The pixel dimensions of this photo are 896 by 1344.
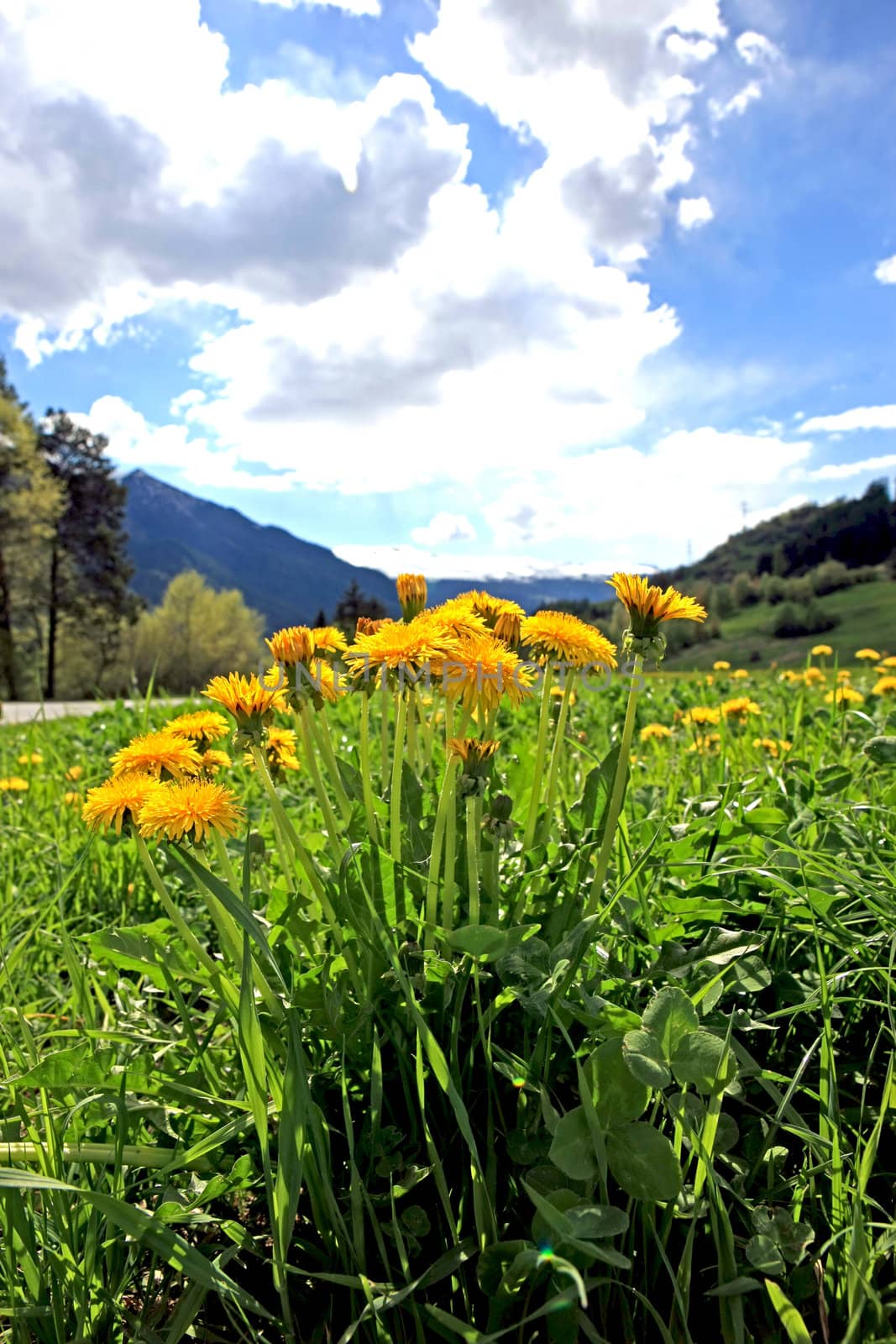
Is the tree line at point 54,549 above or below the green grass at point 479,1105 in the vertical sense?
above

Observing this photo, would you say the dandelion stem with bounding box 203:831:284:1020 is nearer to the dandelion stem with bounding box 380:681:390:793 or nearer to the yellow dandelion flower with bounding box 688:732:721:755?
the dandelion stem with bounding box 380:681:390:793

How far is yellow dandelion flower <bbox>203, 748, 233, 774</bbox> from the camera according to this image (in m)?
1.48

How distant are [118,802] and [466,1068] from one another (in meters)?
0.71

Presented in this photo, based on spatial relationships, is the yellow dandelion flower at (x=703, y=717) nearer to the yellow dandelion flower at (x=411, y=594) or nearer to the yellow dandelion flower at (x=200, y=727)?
the yellow dandelion flower at (x=411, y=594)

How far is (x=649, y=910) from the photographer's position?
1428mm

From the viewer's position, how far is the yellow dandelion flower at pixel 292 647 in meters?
1.29

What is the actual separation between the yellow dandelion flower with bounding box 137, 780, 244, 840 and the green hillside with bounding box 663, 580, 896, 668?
8669cm

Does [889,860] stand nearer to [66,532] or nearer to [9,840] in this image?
[9,840]

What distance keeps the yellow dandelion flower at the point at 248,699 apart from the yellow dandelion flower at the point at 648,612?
23.2 inches

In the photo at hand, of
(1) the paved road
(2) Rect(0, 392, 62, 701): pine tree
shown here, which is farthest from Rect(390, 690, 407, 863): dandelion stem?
(2) Rect(0, 392, 62, 701): pine tree

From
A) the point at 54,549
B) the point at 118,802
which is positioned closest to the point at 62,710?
the point at 118,802

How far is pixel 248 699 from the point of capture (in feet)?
4.04

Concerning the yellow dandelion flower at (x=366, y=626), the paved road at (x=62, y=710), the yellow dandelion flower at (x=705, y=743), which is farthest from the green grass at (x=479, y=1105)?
the paved road at (x=62, y=710)

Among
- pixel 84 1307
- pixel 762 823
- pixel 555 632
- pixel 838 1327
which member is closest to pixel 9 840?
pixel 84 1307
